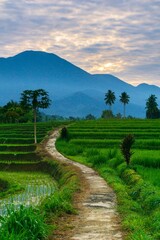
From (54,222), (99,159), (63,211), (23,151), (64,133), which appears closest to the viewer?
(54,222)

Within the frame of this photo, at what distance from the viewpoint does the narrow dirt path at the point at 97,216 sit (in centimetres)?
970

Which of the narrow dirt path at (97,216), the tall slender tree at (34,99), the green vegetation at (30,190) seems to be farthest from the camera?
the tall slender tree at (34,99)

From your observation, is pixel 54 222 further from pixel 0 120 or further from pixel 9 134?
pixel 0 120

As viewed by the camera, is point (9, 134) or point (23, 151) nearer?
point (23, 151)

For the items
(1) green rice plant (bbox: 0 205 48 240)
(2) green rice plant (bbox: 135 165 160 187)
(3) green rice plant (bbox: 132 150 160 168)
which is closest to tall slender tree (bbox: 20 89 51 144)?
(3) green rice plant (bbox: 132 150 160 168)

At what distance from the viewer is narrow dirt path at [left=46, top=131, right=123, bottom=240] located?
31.8 feet

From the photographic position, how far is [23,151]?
4159 centimetres

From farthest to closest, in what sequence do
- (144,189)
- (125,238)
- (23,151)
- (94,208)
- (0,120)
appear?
(0,120) → (23,151) → (144,189) → (94,208) → (125,238)

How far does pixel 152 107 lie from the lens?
117 m

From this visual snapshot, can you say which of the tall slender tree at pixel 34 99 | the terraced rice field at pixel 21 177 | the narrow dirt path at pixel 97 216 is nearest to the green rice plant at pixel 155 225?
the narrow dirt path at pixel 97 216

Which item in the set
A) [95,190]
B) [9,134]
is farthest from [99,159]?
[9,134]

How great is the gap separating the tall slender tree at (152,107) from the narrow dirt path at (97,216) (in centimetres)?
9841

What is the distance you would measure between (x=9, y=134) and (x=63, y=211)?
43.0 m

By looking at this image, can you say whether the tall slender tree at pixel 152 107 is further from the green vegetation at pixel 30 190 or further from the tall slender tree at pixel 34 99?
the tall slender tree at pixel 34 99
